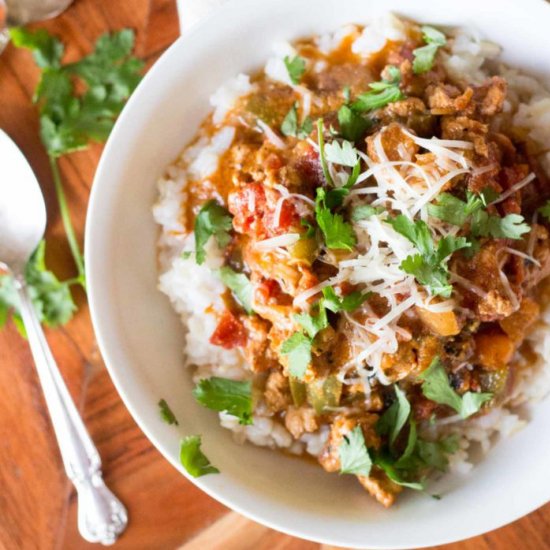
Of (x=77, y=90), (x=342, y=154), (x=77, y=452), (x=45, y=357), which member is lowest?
(x=77, y=452)

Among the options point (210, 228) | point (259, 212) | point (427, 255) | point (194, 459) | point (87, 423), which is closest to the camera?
point (427, 255)

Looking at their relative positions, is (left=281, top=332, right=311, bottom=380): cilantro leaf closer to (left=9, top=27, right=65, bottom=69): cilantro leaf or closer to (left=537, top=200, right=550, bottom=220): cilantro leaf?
(left=537, top=200, right=550, bottom=220): cilantro leaf

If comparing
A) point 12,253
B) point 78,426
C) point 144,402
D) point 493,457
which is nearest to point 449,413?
point 493,457

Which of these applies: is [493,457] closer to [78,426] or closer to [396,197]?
[396,197]

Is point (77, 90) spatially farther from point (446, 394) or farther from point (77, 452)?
point (446, 394)

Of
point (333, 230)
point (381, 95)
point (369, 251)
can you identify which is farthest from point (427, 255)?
point (381, 95)

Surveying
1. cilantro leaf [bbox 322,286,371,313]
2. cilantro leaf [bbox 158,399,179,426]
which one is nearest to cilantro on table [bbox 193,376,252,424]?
cilantro leaf [bbox 158,399,179,426]
